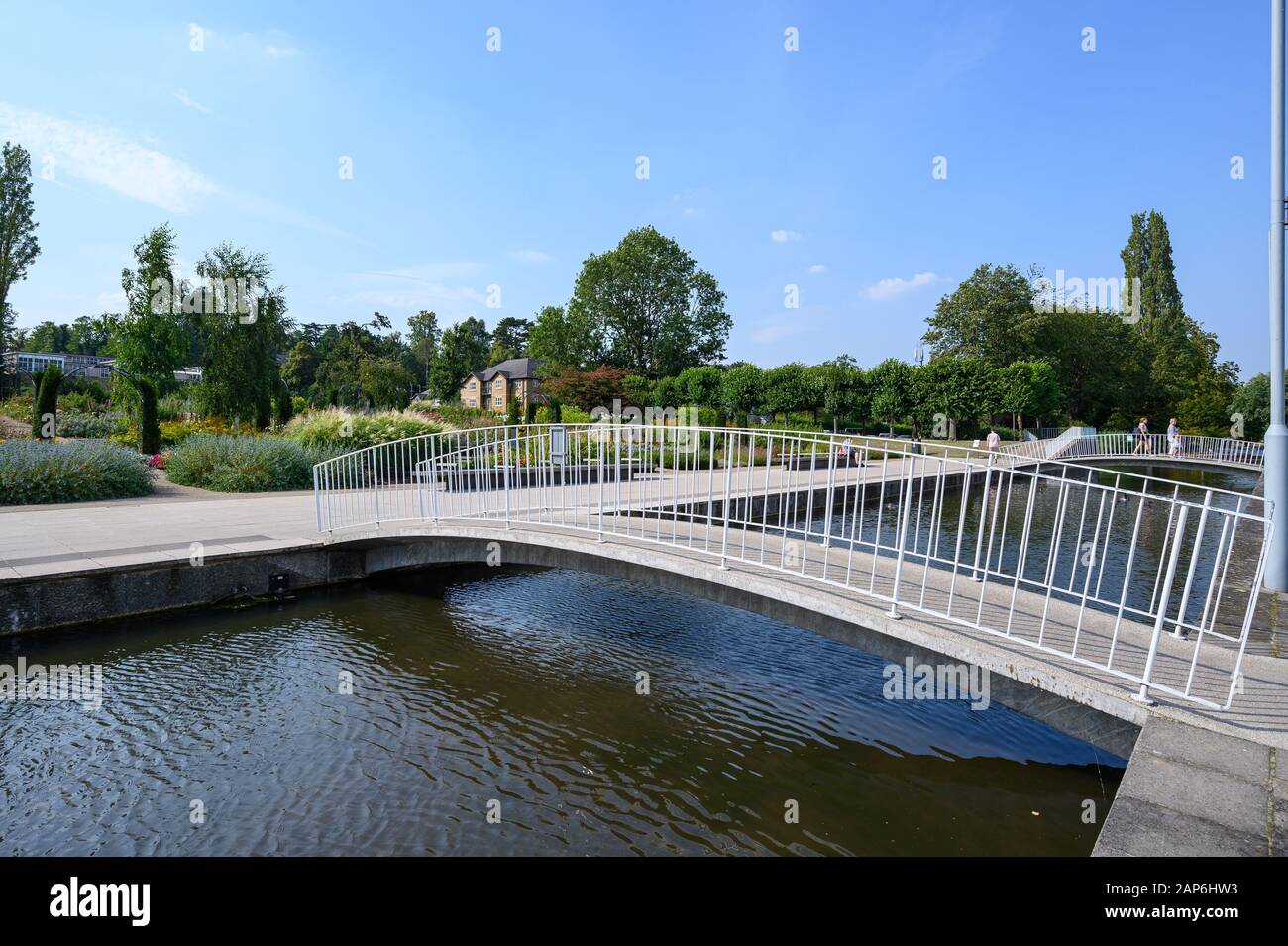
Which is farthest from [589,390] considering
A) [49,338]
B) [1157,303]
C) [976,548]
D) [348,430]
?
[49,338]

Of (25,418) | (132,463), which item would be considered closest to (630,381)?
(25,418)

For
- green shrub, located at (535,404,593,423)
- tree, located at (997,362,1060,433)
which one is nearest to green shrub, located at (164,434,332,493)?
green shrub, located at (535,404,593,423)

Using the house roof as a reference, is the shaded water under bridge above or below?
below

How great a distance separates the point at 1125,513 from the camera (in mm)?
18188

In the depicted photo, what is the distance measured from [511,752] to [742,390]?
40.8 metres

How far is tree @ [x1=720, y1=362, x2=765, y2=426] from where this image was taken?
44.4m

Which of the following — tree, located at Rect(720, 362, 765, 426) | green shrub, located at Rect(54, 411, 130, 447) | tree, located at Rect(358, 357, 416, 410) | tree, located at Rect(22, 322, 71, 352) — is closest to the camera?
green shrub, located at Rect(54, 411, 130, 447)

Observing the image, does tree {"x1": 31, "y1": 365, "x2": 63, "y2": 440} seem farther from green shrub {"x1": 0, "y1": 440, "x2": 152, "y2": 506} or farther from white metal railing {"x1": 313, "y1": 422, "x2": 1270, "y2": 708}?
white metal railing {"x1": 313, "y1": 422, "x2": 1270, "y2": 708}

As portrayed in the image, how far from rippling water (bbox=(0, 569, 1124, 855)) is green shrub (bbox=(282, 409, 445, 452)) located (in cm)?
1138

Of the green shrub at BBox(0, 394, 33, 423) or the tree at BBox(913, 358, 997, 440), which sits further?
the tree at BBox(913, 358, 997, 440)

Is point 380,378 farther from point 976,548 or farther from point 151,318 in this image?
point 976,548

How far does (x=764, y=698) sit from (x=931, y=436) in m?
40.8

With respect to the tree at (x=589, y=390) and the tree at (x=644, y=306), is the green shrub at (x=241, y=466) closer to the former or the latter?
the tree at (x=589, y=390)
